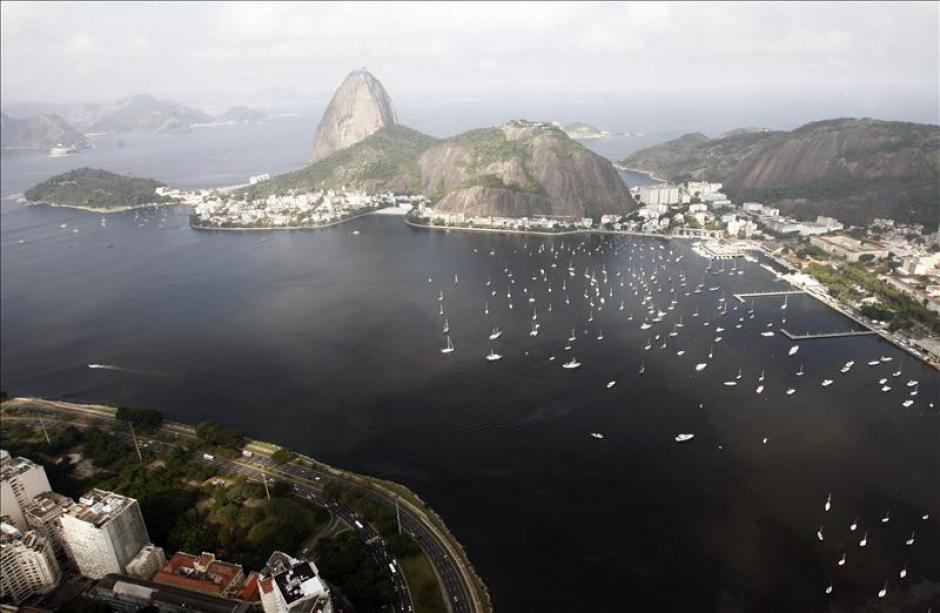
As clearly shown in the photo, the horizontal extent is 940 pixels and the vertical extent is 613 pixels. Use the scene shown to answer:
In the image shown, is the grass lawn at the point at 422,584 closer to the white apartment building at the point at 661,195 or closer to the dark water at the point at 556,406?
the dark water at the point at 556,406

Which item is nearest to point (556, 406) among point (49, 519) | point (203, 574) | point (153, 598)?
point (203, 574)

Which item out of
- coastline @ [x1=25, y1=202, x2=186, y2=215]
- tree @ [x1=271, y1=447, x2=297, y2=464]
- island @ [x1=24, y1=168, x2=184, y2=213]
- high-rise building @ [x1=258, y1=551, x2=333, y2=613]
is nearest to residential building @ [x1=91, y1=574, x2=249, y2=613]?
high-rise building @ [x1=258, y1=551, x2=333, y2=613]

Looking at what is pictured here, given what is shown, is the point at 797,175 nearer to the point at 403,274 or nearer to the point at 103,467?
the point at 403,274

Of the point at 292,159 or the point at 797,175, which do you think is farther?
the point at 292,159

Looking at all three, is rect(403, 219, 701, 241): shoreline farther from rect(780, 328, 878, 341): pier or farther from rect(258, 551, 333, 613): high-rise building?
rect(258, 551, 333, 613): high-rise building

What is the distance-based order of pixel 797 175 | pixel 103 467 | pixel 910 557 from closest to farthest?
1. pixel 910 557
2. pixel 103 467
3. pixel 797 175

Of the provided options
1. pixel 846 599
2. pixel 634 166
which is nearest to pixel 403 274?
pixel 846 599
